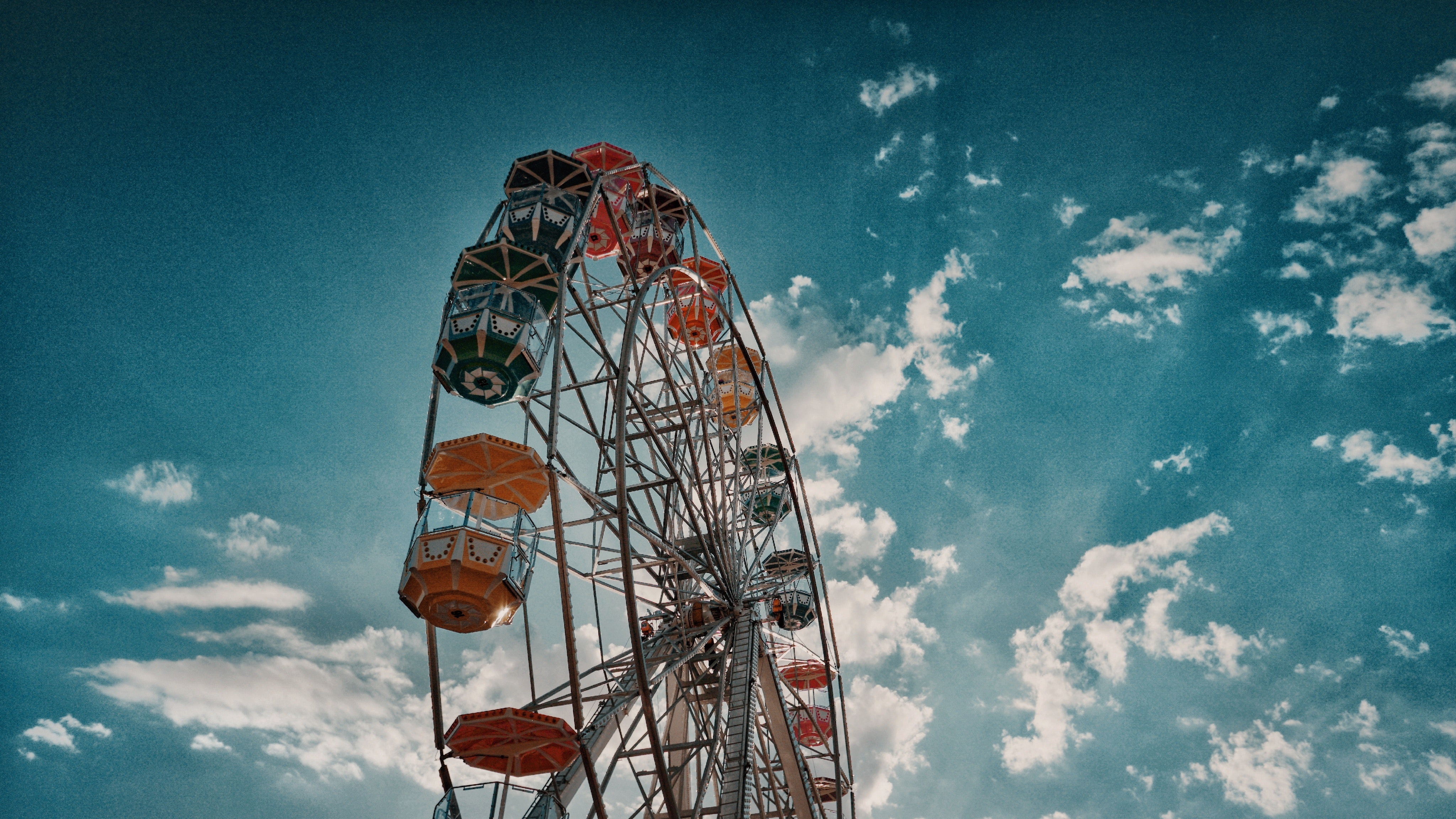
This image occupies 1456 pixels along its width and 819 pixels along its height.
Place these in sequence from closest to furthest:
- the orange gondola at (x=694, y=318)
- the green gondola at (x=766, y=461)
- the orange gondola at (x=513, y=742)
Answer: the orange gondola at (x=513, y=742) < the orange gondola at (x=694, y=318) < the green gondola at (x=766, y=461)

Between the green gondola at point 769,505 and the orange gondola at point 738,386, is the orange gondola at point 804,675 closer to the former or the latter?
the green gondola at point 769,505

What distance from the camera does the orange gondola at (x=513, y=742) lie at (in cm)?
1048

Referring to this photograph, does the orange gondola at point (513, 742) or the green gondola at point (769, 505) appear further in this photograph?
the green gondola at point (769, 505)

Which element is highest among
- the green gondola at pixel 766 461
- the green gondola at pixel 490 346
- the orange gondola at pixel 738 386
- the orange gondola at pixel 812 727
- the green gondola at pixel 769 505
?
the orange gondola at pixel 738 386

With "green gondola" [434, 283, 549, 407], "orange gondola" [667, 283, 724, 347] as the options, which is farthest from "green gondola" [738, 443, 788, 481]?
"green gondola" [434, 283, 549, 407]

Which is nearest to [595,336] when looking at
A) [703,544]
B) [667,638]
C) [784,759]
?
[703,544]

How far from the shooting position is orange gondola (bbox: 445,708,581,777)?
10484 mm

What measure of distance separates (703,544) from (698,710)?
A: 342cm

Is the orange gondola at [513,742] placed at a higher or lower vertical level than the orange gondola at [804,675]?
lower

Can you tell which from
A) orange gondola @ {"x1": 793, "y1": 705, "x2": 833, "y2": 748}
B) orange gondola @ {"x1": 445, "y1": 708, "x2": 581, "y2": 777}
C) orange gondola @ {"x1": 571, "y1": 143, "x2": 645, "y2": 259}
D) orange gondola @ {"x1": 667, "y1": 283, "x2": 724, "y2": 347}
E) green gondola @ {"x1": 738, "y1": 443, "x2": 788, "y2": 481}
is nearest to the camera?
orange gondola @ {"x1": 445, "y1": 708, "x2": 581, "y2": 777}

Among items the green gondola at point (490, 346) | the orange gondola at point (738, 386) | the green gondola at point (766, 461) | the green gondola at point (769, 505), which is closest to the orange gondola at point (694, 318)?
the orange gondola at point (738, 386)

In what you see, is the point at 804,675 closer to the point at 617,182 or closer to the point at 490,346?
the point at 617,182

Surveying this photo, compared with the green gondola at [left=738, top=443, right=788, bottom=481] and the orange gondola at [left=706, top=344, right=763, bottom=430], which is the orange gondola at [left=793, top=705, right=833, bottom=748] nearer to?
the green gondola at [left=738, top=443, right=788, bottom=481]

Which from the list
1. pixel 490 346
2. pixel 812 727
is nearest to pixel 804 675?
pixel 812 727
